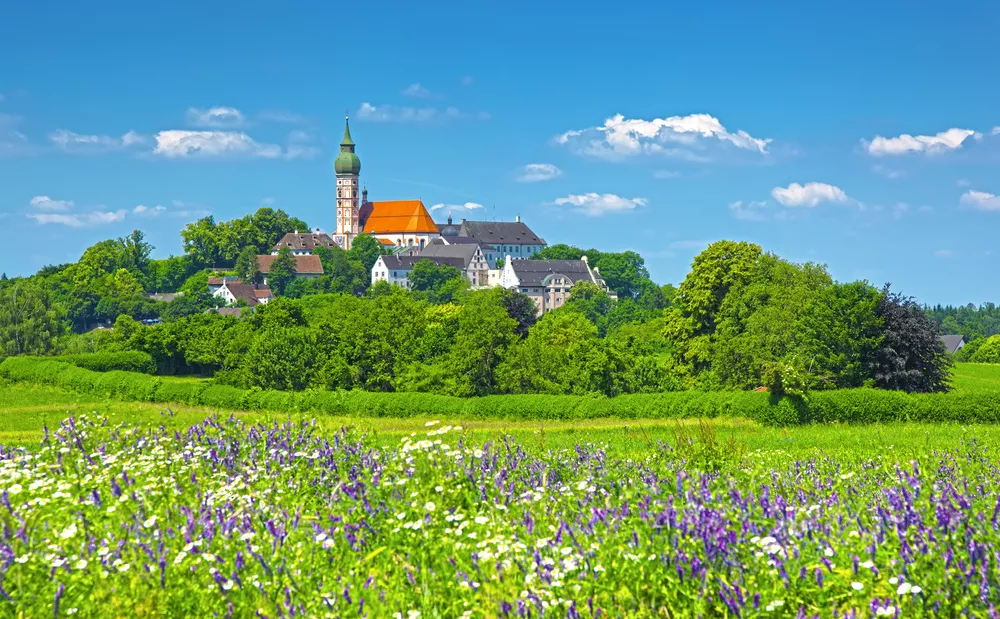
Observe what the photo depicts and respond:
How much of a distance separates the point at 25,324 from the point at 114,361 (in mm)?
40220

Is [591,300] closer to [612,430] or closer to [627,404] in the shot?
[627,404]

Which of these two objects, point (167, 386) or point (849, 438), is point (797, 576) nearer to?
point (849, 438)

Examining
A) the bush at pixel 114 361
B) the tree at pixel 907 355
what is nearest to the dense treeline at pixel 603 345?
the tree at pixel 907 355

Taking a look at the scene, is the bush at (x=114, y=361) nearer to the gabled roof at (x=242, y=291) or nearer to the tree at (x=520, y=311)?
the tree at (x=520, y=311)

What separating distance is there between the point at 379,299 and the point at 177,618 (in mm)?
58041

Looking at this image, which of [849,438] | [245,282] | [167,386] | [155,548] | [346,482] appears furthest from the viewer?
[245,282]

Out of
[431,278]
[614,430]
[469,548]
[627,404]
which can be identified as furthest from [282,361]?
[431,278]

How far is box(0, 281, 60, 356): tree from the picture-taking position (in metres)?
98.3

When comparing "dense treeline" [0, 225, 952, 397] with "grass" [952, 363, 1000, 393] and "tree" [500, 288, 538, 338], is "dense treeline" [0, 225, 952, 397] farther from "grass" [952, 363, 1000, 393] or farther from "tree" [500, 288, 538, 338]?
"grass" [952, 363, 1000, 393]

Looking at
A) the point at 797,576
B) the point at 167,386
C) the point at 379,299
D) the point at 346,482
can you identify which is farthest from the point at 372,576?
the point at 379,299

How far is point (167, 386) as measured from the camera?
1895 inches

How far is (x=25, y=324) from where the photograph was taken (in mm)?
99500

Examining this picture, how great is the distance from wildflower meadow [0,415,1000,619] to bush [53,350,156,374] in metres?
55.3

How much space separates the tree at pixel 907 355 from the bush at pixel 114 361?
44360mm
